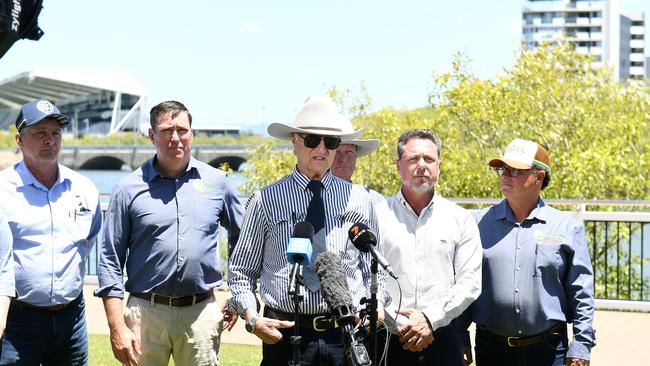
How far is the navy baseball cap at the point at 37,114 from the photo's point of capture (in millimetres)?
4980

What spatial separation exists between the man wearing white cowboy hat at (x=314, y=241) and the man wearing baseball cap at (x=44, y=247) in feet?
3.41

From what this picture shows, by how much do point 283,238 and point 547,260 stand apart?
143 centimetres

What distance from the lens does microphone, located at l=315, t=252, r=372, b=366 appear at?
145 inches

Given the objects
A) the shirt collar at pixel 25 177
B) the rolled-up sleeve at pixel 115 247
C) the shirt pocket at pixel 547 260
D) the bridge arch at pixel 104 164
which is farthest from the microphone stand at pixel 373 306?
the bridge arch at pixel 104 164

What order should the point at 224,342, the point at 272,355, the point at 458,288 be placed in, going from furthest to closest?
the point at 224,342 < the point at 458,288 < the point at 272,355

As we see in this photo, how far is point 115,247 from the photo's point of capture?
16.7ft

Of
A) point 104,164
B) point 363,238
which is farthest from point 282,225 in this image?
point 104,164

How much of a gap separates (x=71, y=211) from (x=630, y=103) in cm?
1386

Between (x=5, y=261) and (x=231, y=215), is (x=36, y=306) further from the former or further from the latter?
(x=231, y=215)

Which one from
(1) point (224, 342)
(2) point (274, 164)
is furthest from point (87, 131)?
(1) point (224, 342)

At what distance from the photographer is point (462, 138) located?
19.0m

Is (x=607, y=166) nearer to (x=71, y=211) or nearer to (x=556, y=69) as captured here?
(x=556, y=69)

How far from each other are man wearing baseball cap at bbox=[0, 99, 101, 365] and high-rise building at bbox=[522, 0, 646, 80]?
164 metres

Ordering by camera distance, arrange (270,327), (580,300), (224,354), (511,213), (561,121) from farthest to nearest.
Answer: (561,121)
(224,354)
(511,213)
(580,300)
(270,327)
